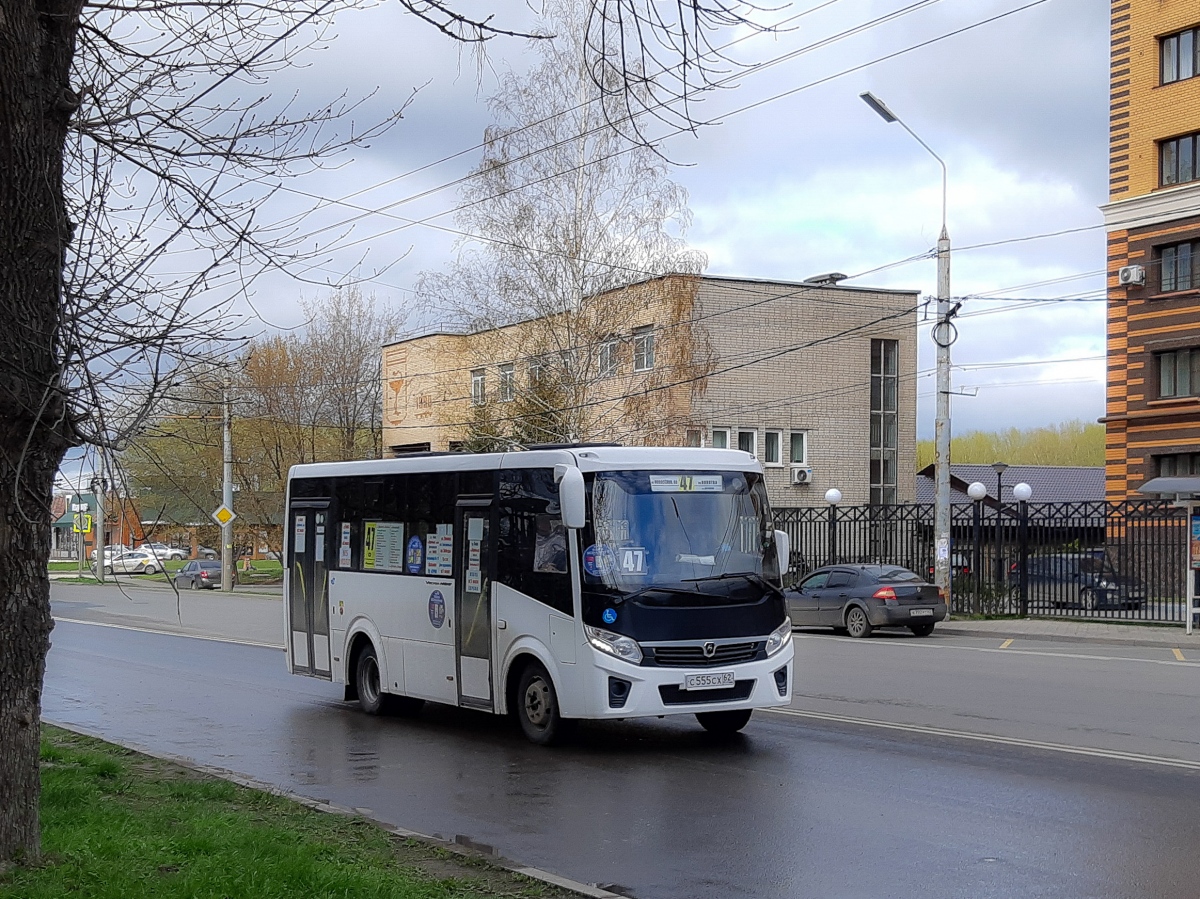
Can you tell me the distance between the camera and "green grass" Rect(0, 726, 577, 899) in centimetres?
613

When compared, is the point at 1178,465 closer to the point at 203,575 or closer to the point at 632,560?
the point at 632,560

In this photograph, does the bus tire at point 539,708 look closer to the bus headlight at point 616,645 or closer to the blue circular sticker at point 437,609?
the bus headlight at point 616,645

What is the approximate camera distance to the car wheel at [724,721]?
12.3 m

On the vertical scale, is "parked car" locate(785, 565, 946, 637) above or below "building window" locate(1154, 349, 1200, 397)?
below

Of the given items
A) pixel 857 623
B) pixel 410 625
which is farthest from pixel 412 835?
pixel 857 623

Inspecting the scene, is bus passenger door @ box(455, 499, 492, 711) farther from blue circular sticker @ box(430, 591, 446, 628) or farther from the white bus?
blue circular sticker @ box(430, 591, 446, 628)

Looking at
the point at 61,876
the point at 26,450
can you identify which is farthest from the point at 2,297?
the point at 61,876

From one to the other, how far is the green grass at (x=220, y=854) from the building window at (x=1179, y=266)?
3661 centimetres

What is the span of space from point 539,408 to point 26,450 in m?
29.2

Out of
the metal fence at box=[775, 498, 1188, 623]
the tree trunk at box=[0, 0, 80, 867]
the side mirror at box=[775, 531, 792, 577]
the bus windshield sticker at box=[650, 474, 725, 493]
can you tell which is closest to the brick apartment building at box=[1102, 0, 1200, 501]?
the metal fence at box=[775, 498, 1188, 623]

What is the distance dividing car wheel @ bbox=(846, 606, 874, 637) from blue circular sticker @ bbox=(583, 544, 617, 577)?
597 inches

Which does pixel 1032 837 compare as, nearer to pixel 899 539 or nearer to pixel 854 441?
pixel 899 539

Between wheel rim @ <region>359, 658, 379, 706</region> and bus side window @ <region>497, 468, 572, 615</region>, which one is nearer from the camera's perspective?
bus side window @ <region>497, 468, 572, 615</region>

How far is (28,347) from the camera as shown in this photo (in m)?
6.20
